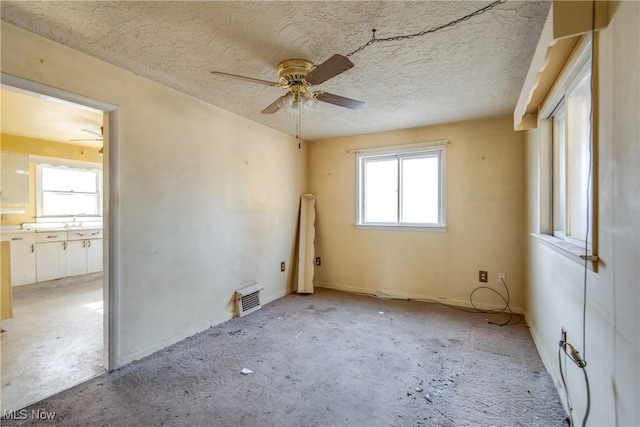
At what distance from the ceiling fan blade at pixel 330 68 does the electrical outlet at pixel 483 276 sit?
9.64 feet

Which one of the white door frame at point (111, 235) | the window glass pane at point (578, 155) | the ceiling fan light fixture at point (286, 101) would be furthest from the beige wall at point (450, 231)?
the white door frame at point (111, 235)

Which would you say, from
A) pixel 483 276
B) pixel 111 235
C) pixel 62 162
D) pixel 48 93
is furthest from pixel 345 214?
pixel 62 162

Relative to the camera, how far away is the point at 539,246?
98.0 inches

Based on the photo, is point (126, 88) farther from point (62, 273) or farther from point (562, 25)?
point (62, 273)

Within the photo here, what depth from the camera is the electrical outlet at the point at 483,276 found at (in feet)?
11.2

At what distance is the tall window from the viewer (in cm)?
149

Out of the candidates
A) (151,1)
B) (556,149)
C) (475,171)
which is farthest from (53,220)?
(556,149)

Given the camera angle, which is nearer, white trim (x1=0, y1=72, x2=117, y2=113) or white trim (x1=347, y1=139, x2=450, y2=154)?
white trim (x1=0, y1=72, x2=117, y2=113)

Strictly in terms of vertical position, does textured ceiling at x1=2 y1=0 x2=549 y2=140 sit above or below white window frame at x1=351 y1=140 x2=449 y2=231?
above

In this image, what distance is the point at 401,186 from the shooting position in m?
3.95

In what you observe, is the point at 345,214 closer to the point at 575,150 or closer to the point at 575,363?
the point at 575,150

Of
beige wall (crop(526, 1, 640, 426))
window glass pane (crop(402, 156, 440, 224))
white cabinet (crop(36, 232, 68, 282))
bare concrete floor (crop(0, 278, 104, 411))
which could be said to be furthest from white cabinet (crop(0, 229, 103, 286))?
beige wall (crop(526, 1, 640, 426))

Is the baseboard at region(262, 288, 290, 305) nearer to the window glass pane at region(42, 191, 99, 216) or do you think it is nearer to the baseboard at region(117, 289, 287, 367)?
the baseboard at region(117, 289, 287, 367)

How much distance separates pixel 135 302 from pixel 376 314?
7.76 feet
